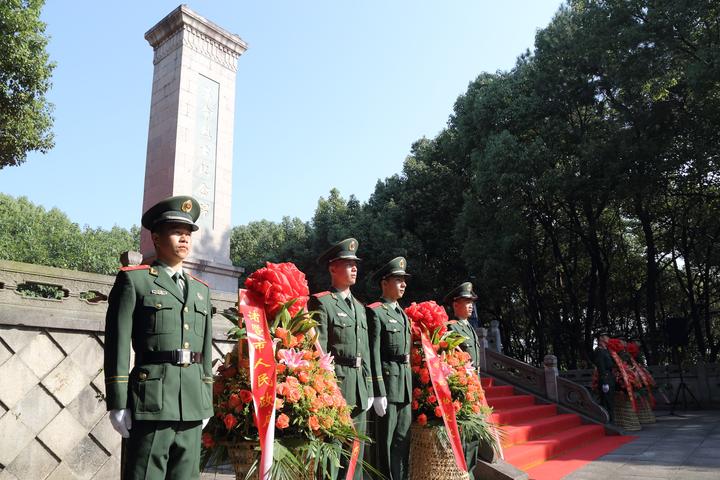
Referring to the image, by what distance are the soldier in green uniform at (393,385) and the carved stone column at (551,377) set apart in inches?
247

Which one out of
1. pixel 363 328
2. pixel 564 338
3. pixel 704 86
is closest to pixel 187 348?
pixel 363 328

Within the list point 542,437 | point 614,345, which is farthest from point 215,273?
point 614,345

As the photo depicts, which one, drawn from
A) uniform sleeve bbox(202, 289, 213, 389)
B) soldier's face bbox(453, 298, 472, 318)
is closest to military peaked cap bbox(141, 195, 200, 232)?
uniform sleeve bbox(202, 289, 213, 389)

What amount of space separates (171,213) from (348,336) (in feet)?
5.91

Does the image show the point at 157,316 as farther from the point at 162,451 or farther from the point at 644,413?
the point at 644,413

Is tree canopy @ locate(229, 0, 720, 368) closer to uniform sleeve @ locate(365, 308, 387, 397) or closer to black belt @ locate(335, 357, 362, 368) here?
uniform sleeve @ locate(365, 308, 387, 397)

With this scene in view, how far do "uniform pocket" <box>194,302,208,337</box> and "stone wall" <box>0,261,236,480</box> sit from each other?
2.32 meters

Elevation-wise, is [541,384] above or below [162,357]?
below

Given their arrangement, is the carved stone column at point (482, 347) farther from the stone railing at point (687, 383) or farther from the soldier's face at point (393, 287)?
the soldier's face at point (393, 287)

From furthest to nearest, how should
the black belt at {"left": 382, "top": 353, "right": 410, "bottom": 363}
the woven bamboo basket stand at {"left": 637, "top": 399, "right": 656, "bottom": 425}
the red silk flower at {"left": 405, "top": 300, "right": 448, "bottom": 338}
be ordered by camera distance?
the woven bamboo basket stand at {"left": 637, "top": 399, "right": 656, "bottom": 425} < the red silk flower at {"left": 405, "top": 300, "right": 448, "bottom": 338} < the black belt at {"left": 382, "top": 353, "right": 410, "bottom": 363}

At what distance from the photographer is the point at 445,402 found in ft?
15.7

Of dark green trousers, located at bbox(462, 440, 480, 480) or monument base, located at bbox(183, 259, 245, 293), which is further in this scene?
monument base, located at bbox(183, 259, 245, 293)

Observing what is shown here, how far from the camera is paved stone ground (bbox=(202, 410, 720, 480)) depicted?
6004 millimetres

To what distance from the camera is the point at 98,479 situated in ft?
15.5
